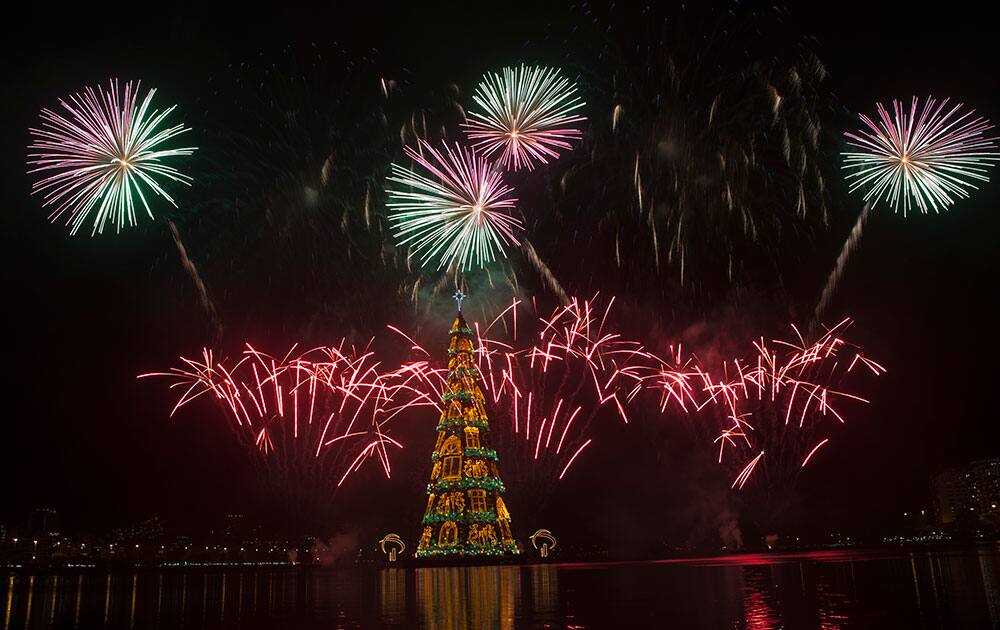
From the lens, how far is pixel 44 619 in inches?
1044

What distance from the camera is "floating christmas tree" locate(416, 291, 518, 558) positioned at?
66250 mm

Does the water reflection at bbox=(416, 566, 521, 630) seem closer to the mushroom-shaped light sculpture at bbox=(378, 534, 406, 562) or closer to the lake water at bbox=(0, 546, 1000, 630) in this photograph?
the lake water at bbox=(0, 546, 1000, 630)

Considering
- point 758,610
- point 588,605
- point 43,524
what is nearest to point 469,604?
point 588,605

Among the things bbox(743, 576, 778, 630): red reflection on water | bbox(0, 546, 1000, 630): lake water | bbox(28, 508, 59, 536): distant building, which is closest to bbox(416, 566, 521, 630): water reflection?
bbox(0, 546, 1000, 630): lake water

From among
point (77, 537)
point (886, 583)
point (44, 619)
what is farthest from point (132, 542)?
point (886, 583)

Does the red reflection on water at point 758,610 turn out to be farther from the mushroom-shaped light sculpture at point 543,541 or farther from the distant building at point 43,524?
the distant building at point 43,524

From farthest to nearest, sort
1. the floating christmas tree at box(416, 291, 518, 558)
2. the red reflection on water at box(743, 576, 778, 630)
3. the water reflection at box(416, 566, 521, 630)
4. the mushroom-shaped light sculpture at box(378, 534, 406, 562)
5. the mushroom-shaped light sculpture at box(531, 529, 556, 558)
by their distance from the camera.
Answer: the mushroom-shaped light sculpture at box(531, 529, 556, 558), the mushroom-shaped light sculpture at box(378, 534, 406, 562), the floating christmas tree at box(416, 291, 518, 558), the water reflection at box(416, 566, 521, 630), the red reflection on water at box(743, 576, 778, 630)

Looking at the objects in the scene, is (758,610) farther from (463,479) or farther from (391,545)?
(391,545)

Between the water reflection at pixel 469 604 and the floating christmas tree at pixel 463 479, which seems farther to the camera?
the floating christmas tree at pixel 463 479

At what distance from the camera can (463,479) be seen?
216 feet

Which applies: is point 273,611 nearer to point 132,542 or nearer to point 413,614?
point 413,614

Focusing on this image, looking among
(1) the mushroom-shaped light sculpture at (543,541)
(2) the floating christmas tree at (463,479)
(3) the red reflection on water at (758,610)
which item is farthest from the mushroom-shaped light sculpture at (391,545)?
(3) the red reflection on water at (758,610)

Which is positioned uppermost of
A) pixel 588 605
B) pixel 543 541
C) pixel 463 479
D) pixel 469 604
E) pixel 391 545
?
pixel 463 479

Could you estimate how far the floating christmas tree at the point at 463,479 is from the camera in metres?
66.2
